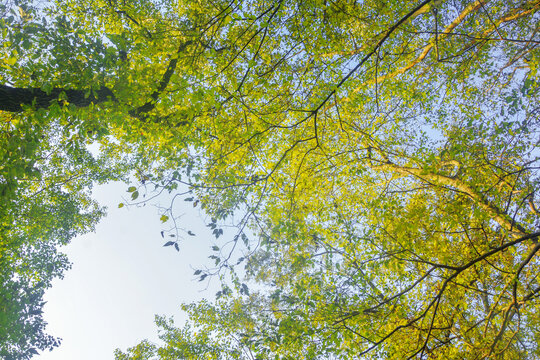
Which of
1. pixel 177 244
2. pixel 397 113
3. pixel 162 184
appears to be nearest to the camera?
pixel 177 244

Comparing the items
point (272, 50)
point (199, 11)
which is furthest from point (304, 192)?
point (199, 11)

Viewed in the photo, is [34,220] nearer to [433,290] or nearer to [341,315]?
[341,315]

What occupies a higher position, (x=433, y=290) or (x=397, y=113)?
(x=397, y=113)

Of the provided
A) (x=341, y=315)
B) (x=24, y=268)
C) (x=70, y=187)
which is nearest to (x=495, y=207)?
(x=341, y=315)

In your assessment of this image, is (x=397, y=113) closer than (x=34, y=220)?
Yes

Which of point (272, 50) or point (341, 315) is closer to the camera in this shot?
point (341, 315)

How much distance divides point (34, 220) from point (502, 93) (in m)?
13.4

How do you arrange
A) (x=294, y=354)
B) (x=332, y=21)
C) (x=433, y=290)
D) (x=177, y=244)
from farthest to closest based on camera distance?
(x=433, y=290) → (x=294, y=354) → (x=332, y=21) → (x=177, y=244)

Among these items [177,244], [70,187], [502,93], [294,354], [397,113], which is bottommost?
[294,354]

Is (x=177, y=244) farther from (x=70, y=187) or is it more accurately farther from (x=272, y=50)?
(x=70, y=187)

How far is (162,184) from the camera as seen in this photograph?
393cm

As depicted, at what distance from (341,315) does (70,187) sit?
1018cm

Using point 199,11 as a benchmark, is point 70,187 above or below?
above

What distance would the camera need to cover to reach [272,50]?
602 cm
